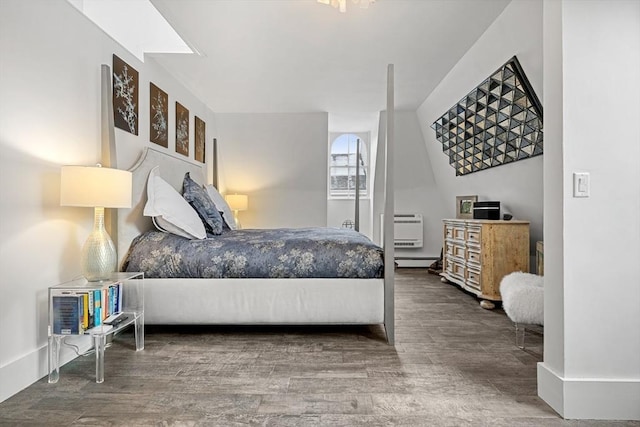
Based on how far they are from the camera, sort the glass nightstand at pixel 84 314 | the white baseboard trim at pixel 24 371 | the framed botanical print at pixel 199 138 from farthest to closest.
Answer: the framed botanical print at pixel 199 138 → the glass nightstand at pixel 84 314 → the white baseboard trim at pixel 24 371

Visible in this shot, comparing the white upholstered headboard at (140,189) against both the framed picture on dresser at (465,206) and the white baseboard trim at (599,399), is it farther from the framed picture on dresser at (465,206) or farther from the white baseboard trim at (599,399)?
the framed picture on dresser at (465,206)

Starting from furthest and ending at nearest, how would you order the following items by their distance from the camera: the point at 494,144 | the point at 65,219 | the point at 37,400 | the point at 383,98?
the point at 383,98
the point at 494,144
the point at 65,219
the point at 37,400

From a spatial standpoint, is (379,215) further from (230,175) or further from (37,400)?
(37,400)

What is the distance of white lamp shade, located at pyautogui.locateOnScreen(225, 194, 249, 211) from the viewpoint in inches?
206

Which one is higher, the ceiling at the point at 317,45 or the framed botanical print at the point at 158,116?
the ceiling at the point at 317,45

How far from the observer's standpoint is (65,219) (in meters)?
2.21

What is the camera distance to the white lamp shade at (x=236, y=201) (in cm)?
522

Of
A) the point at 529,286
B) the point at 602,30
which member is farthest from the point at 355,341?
the point at 602,30

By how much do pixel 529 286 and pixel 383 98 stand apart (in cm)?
304

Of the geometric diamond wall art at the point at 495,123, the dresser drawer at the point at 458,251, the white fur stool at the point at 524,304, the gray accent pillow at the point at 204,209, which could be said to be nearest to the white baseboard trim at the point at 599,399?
the white fur stool at the point at 524,304

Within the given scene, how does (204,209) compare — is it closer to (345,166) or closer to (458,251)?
(458,251)

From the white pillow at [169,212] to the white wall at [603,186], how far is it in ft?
7.80

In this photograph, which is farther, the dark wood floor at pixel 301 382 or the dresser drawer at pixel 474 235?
the dresser drawer at pixel 474 235

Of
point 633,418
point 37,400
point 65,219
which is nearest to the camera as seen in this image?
point 633,418
